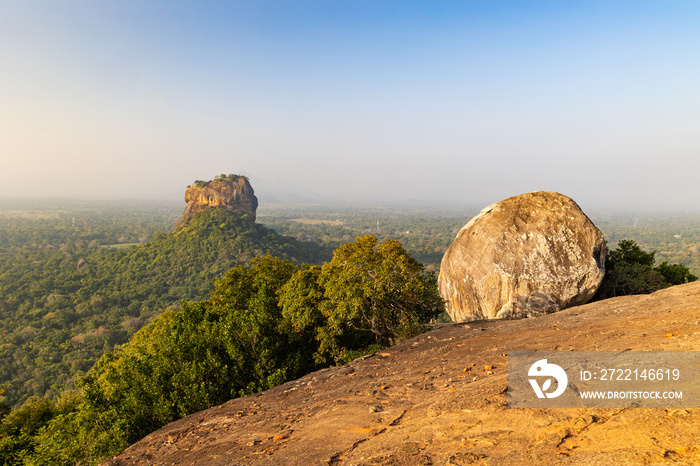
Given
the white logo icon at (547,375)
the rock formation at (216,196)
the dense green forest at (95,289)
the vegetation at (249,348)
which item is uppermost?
the rock formation at (216,196)

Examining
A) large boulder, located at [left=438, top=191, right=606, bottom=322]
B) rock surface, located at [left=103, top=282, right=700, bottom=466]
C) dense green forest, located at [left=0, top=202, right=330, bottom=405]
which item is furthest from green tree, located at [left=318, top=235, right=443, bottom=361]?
dense green forest, located at [left=0, top=202, right=330, bottom=405]

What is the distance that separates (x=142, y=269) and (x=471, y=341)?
97.2m

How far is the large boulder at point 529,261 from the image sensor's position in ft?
44.8

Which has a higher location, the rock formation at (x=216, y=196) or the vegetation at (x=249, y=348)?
the rock formation at (x=216, y=196)

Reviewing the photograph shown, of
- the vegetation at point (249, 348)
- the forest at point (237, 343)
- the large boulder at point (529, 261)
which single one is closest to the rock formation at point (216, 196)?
the forest at point (237, 343)

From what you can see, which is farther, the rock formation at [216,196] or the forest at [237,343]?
the rock formation at [216,196]

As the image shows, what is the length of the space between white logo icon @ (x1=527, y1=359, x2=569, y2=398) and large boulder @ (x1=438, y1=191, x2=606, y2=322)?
8190 millimetres

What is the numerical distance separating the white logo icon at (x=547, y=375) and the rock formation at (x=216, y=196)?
4180 inches

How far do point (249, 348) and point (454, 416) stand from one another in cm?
1105

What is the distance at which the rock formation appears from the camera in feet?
332

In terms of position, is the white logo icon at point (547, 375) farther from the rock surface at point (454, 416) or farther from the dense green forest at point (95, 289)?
the dense green forest at point (95, 289)

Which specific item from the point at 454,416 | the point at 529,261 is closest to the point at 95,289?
the point at 529,261

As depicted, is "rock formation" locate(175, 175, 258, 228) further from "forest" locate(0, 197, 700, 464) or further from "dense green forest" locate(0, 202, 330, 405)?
"forest" locate(0, 197, 700, 464)

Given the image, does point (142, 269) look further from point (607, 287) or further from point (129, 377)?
point (607, 287)
